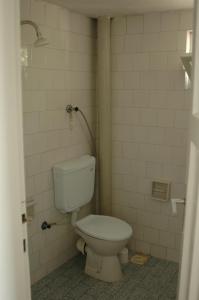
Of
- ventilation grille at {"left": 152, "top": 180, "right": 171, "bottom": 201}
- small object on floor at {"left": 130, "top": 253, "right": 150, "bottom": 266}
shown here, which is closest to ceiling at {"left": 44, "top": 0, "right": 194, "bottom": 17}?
ventilation grille at {"left": 152, "top": 180, "right": 171, "bottom": 201}

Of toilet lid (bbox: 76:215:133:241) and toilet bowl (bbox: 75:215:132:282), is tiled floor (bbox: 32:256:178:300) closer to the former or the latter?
toilet bowl (bbox: 75:215:132:282)

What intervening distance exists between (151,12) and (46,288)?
2.38 metres

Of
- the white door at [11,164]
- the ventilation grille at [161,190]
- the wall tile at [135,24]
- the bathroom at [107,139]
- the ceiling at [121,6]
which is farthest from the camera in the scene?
the ventilation grille at [161,190]

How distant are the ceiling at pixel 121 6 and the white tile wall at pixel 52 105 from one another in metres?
0.13

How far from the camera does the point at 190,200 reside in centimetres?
90

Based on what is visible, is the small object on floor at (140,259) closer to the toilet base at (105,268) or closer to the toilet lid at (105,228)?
the toilet base at (105,268)

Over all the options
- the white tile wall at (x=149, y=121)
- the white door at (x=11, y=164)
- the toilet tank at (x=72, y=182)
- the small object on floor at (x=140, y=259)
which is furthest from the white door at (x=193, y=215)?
the small object on floor at (x=140, y=259)

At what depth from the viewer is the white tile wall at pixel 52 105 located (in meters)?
2.39

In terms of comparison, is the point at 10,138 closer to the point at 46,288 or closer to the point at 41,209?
the point at 41,209

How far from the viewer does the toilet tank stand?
263cm

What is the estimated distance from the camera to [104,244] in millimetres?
2547

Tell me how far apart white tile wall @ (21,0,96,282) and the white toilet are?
11 centimetres

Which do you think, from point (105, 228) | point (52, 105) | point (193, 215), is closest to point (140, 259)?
point (105, 228)

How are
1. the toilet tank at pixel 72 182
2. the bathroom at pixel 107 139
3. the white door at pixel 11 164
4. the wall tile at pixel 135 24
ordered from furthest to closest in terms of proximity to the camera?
1. the wall tile at pixel 135 24
2. the toilet tank at pixel 72 182
3. the bathroom at pixel 107 139
4. the white door at pixel 11 164
